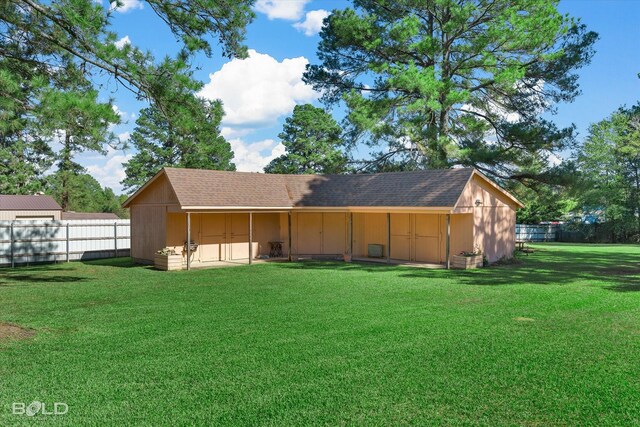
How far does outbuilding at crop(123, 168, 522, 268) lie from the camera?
17.9 meters

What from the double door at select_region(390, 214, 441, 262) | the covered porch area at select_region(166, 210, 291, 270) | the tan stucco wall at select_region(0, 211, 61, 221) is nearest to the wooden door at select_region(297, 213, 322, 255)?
the covered porch area at select_region(166, 210, 291, 270)

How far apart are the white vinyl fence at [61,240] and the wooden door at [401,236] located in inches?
466

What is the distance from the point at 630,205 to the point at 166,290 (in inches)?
A: 1469

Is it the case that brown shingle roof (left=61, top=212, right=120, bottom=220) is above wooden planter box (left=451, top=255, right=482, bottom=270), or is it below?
above

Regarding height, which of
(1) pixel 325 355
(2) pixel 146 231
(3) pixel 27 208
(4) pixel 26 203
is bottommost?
(1) pixel 325 355

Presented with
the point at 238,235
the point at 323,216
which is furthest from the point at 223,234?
the point at 323,216

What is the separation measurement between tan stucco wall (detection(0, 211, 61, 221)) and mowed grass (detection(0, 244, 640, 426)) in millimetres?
21759

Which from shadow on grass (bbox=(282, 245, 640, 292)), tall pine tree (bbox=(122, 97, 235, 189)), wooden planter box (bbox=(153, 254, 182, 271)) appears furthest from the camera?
tall pine tree (bbox=(122, 97, 235, 189))

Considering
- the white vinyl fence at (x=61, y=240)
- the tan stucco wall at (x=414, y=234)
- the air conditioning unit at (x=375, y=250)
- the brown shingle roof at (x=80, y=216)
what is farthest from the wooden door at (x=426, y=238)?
the brown shingle roof at (x=80, y=216)

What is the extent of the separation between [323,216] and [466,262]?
6.45 metres

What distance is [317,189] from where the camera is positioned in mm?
21688

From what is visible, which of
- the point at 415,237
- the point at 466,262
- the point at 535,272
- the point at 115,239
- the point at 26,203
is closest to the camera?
the point at 535,272

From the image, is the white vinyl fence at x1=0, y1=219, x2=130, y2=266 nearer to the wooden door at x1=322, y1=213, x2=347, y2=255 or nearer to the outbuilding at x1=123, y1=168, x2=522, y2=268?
the outbuilding at x1=123, y1=168, x2=522, y2=268

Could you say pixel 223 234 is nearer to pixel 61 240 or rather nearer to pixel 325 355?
pixel 61 240
